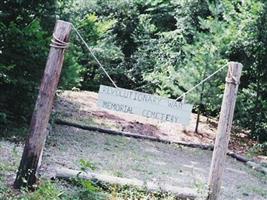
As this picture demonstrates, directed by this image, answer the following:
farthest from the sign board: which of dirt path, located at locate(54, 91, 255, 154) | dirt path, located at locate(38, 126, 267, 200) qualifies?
dirt path, located at locate(54, 91, 255, 154)

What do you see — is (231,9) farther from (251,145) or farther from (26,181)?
(26,181)

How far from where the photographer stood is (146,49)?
16.5 meters

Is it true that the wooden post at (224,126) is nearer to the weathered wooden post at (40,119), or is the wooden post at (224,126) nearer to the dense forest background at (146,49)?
the weathered wooden post at (40,119)

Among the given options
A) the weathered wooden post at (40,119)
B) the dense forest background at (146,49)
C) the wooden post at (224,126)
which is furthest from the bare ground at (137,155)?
the dense forest background at (146,49)

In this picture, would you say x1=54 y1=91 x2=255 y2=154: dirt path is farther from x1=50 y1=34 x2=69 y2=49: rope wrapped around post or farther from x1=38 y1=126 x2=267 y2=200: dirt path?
x1=50 y1=34 x2=69 y2=49: rope wrapped around post

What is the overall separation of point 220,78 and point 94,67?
6705 millimetres

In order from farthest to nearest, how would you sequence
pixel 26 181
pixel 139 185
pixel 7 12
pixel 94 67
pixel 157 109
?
pixel 94 67 → pixel 7 12 → pixel 139 185 → pixel 157 109 → pixel 26 181

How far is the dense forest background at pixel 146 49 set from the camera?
7852 mm

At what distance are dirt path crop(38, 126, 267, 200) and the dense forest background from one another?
116 centimetres

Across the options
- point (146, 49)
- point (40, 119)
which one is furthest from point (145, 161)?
point (146, 49)

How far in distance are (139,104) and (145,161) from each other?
3236 mm

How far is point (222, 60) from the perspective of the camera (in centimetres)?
1153

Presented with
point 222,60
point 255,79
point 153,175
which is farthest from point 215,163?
point 255,79

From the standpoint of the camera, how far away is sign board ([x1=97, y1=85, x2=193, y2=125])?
16.9 feet
